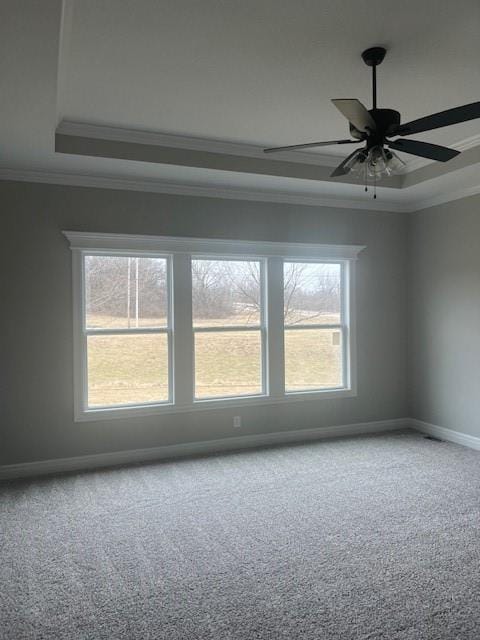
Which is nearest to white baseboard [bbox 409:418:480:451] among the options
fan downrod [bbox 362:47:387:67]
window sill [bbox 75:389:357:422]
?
window sill [bbox 75:389:357:422]

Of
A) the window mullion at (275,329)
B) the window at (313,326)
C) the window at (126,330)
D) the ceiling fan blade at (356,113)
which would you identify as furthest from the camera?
the window at (313,326)

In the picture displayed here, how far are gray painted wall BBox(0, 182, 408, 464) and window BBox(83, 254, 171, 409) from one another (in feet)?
0.72

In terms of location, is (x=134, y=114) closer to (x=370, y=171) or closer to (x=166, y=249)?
→ (x=166, y=249)

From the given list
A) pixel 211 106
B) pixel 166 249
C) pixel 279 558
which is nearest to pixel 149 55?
pixel 211 106

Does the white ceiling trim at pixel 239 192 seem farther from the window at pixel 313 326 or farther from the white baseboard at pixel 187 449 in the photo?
the white baseboard at pixel 187 449

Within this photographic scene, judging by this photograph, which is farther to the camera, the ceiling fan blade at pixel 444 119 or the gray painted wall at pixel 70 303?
the gray painted wall at pixel 70 303

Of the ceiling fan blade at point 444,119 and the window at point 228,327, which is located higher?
the ceiling fan blade at point 444,119

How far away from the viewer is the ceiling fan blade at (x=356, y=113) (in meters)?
2.41

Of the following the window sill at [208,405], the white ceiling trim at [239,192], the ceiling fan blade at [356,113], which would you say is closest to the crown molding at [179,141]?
the white ceiling trim at [239,192]

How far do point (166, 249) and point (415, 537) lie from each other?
3340 mm

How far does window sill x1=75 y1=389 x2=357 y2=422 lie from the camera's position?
4641 millimetres

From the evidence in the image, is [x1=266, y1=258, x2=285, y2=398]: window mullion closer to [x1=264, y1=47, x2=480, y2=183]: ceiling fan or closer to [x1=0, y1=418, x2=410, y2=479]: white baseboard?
[x1=0, y1=418, x2=410, y2=479]: white baseboard

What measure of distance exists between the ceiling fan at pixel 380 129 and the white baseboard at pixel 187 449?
3.15 metres

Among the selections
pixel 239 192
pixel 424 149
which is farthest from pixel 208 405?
pixel 424 149
